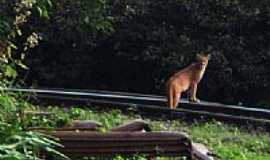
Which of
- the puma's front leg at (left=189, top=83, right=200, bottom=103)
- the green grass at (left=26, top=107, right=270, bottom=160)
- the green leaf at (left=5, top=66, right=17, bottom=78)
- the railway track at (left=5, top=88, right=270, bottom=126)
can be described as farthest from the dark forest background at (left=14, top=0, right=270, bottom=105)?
the green leaf at (left=5, top=66, right=17, bottom=78)

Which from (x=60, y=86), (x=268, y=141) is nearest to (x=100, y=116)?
(x=268, y=141)

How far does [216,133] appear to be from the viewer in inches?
450

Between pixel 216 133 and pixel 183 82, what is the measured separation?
84.5 inches

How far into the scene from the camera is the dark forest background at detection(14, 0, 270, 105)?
18.9 meters

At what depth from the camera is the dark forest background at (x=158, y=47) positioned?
61.9 feet

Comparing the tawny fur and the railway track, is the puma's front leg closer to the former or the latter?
the tawny fur

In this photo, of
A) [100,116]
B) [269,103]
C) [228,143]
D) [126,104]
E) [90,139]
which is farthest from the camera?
[269,103]

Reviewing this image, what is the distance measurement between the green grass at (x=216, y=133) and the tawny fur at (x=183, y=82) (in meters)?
0.55

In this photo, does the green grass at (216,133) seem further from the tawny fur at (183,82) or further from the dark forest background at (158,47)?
the dark forest background at (158,47)

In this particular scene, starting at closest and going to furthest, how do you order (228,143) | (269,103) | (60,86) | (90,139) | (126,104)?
1. (90,139)
2. (228,143)
3. (126,104)
4. (269,103)
5. (60,86)

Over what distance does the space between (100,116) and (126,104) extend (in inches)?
68.6

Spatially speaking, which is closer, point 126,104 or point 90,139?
point 90,139

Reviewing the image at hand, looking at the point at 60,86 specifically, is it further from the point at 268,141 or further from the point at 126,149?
the point at 126,149

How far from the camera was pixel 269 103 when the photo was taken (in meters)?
18.7
